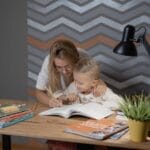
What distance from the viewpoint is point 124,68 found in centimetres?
273

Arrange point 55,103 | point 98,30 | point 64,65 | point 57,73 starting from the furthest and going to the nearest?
point 98,30, point 57,73, point 64,65, point 55,103

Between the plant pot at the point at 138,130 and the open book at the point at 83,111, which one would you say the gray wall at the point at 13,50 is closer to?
the open book at the point at 83,111

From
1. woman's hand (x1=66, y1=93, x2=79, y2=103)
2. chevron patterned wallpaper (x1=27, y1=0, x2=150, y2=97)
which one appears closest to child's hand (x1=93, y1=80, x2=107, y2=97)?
woman's hand (x1=66, y1=93, x2=79, y2=103)

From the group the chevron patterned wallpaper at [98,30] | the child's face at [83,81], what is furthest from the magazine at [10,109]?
the chevron patterned wallpaper at [98,30]

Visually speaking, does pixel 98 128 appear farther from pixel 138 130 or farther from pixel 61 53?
pixel 61 53

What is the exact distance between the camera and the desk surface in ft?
4.98

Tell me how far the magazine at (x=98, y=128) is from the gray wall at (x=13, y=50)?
4.18 ft

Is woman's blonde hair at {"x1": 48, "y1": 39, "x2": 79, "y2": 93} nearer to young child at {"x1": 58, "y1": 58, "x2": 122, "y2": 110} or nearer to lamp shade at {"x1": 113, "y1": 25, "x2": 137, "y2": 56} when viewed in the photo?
young child at {"x1": 58, "y1": 58, "x2": 122, "y2": 110}

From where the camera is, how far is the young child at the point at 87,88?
2084 millimetres

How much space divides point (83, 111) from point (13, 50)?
1.27 m

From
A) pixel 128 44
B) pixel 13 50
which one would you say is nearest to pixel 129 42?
pixel 128 44

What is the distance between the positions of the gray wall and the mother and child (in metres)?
0.61

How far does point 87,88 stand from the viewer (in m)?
2.11

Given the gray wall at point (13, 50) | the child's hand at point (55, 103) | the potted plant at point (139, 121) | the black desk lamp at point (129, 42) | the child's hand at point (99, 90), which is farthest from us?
the gray wall at point (13, 50)
